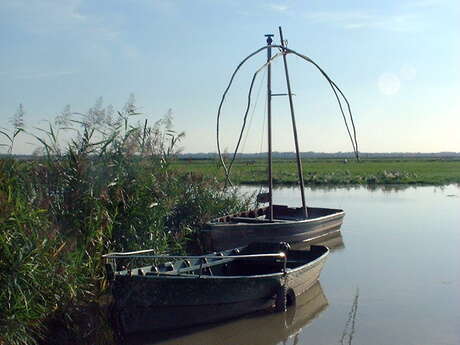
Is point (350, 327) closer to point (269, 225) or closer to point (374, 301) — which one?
point (374, 301)

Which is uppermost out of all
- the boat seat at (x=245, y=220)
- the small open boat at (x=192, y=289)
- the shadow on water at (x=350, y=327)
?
the boat seat at (x=245, y=220)

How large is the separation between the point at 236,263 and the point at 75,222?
3.53 meters

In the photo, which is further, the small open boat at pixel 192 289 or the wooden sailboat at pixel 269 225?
the wooden sailboat at pixel 269 225

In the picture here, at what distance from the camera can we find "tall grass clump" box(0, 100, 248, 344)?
6.21m

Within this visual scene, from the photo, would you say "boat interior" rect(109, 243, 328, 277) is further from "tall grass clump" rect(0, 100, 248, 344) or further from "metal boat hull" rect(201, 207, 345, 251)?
"metal boat hull" rect(201, 207, 345, 251)

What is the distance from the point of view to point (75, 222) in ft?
26.6

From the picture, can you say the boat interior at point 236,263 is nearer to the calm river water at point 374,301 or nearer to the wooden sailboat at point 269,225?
the calm river water at point 374,301

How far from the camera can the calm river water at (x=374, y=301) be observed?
28.2 feet

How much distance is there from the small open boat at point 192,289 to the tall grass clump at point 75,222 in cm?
36

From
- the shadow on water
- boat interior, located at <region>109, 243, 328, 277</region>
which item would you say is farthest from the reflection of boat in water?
boat interior, located at <region>109, 243, 328, 277</region>

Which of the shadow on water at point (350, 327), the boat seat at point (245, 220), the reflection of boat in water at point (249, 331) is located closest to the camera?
the reflection of boat in water at point (249, 331)

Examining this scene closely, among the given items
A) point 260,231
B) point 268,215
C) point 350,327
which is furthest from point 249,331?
point 268,215

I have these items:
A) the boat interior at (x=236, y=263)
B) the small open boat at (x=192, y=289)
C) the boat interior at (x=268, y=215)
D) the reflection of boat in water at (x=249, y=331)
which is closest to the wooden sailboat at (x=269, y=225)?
the boat interior at (x=268, y=215)

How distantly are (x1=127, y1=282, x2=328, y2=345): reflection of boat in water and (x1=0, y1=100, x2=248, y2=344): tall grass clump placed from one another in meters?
1.04
